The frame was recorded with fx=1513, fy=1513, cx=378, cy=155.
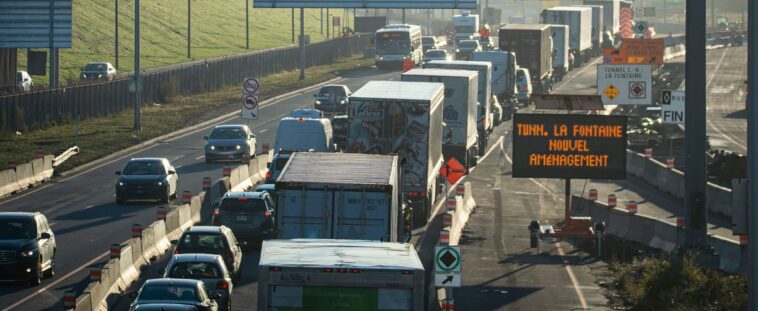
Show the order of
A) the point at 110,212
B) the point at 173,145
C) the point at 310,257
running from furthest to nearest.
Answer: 1. the point at 173,145
2. the point at 110,212
3. the point at 310,257

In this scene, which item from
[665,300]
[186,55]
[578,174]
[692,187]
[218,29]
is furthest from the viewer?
[218,29]

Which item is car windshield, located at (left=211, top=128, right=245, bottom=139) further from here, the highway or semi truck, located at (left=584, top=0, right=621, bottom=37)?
semi truck, located at (left=584, top=0, right=621, bottom=37)

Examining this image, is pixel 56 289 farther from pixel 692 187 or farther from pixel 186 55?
pixel 186 55

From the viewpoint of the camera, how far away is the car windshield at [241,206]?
36.2 m

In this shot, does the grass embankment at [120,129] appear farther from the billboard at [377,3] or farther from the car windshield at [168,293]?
the car windshield at [168,293]

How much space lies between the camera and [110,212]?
42.7m

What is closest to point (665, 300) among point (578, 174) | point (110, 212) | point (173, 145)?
point (578, 174)

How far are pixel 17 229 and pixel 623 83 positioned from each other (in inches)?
1352

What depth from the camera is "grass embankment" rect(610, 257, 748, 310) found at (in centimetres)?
2859

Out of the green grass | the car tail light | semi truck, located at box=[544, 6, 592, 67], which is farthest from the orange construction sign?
the car tail light

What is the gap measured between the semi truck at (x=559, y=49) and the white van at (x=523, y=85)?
14.0m

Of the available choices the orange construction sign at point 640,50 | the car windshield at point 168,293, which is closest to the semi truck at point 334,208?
the car windshield at point 168,293

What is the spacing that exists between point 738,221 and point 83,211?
90.3ft

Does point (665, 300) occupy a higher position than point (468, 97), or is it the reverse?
point (468, 97)
